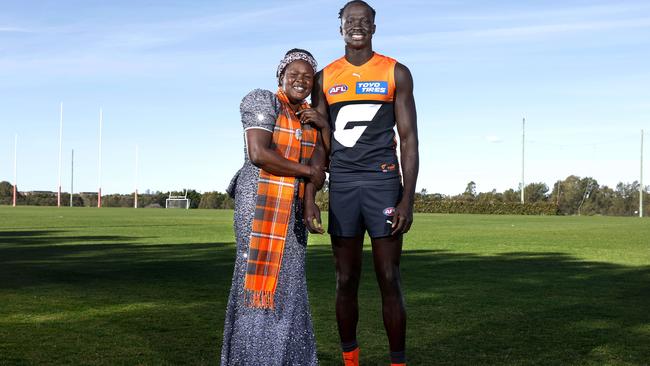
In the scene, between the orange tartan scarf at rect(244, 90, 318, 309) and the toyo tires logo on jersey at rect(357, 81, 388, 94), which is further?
the toyo tires logo on jersey at rect(357, 81, 388, 94)

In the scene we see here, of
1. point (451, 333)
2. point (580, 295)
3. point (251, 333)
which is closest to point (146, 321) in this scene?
point (451, 333)

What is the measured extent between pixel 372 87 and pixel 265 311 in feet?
4.56

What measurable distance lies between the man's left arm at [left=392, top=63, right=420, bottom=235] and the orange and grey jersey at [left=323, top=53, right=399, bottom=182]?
1.8 inches

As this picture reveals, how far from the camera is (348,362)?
503 centimetres

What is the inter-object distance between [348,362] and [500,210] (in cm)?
6179

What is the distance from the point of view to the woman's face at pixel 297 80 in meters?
4.43

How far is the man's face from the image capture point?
4.72 meters

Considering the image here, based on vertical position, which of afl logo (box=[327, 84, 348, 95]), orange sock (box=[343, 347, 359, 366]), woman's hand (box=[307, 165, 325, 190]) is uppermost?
afl logo (box=[327, 84, 348, 95])

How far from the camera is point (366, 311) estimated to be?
8305mm

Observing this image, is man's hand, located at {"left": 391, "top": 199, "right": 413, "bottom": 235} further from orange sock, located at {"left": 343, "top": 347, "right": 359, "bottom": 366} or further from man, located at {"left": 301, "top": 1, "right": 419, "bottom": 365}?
orange sock, located at {"left": 343, "top": 347, "right": 359, "bottom": 366}

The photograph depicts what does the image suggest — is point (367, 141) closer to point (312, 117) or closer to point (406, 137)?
point (406, 137)

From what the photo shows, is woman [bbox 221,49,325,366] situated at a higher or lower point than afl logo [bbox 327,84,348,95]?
lower

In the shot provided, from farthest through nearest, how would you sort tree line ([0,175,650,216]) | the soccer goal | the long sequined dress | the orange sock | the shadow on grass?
the soccer goal → tree line ([0,175,650,216]) → the shadow on grass → the orange sock → the long sequined dress

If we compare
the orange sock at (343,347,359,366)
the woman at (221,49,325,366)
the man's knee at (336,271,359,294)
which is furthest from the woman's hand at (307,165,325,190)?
the orange sock at (343,347,359,366)
